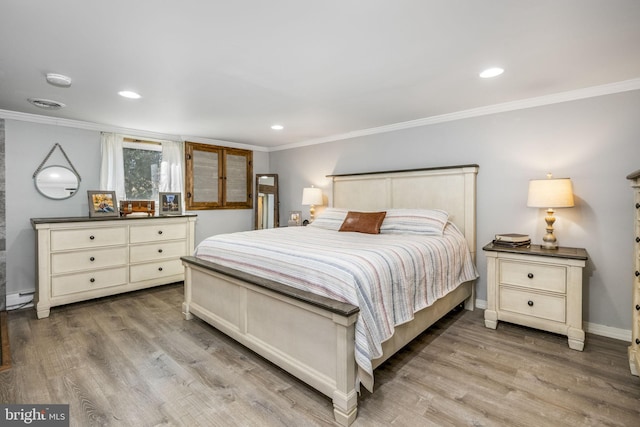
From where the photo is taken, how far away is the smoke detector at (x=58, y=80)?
7.81 feet

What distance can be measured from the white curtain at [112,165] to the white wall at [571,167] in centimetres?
376

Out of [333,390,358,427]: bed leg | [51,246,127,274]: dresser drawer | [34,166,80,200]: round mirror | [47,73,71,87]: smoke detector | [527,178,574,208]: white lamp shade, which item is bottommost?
[333,390,358,427]: bed leg

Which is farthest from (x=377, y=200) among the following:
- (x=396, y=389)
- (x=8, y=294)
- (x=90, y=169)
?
(x=8, y=294)

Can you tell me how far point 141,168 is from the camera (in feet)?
14.6

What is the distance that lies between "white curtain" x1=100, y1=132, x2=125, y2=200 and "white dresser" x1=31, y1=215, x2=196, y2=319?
641 millimetres

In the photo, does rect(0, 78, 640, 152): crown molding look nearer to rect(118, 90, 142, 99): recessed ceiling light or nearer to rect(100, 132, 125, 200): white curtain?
rect(100, 132, 125, 200): white curtain

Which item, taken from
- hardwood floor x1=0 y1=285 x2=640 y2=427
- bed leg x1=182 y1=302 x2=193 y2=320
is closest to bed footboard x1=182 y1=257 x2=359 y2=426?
hardwood floor x1=0 y1=285 x2=640 y2=427

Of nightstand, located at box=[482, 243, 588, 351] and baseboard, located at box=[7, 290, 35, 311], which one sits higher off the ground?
nightstand, located at box=[482, 243, 588, 351]

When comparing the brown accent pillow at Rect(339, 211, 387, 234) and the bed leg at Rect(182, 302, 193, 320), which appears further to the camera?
the brown accent pillow at Rect(339, 211, 387, 234)

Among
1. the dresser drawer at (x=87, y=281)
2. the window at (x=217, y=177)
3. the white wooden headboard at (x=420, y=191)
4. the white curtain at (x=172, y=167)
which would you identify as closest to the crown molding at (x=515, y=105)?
the white wooden headboard at (x=420, y=191)

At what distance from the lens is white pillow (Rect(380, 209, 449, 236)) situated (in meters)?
3.15

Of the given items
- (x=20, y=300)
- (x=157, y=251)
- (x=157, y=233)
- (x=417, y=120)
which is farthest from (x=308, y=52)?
(x=20, y=300)

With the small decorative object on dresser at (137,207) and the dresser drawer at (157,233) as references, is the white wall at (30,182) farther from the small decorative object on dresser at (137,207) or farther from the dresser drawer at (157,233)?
the dresser drawer at (157,233)

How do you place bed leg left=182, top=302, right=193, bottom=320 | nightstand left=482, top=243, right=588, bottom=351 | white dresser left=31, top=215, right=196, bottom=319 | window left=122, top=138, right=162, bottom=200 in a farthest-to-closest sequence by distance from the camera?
window left=122, top=138, right=162, bottom=200
white dresser left=31, top=215, right=196, bottom=319
bed leg left=182, top=302, right=193, bottom=320
nightstand left=482, top=243, right=588, bottom=351
